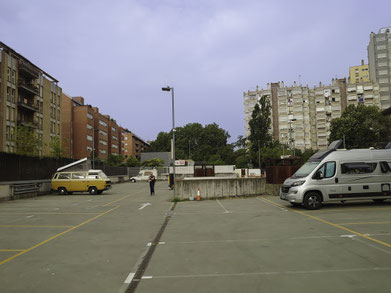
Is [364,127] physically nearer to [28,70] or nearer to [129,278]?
[28,70]

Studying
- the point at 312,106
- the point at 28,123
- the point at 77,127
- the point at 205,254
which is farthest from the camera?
the point at 312,106

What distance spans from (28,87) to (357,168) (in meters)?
48.9

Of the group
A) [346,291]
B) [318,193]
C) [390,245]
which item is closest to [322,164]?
[318,193]

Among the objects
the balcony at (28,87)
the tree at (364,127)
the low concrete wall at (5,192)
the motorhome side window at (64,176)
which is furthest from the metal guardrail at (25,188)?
the tree at (364,127)

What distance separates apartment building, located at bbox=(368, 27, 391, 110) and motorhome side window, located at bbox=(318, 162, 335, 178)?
101709 millimetres

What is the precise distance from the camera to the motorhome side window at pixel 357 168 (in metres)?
13.4

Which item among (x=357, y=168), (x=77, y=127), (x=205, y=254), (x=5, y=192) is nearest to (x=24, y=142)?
(x=5, y=192)

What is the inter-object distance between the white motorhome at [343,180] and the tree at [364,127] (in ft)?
154

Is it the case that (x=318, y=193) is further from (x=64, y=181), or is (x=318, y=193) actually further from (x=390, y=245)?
(x=64, y=181)

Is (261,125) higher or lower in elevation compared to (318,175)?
higher

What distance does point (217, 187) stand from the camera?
781 inches

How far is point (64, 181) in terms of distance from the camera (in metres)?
25.9

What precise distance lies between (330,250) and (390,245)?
1392mm

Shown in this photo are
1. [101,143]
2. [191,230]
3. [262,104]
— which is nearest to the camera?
[191,230]
